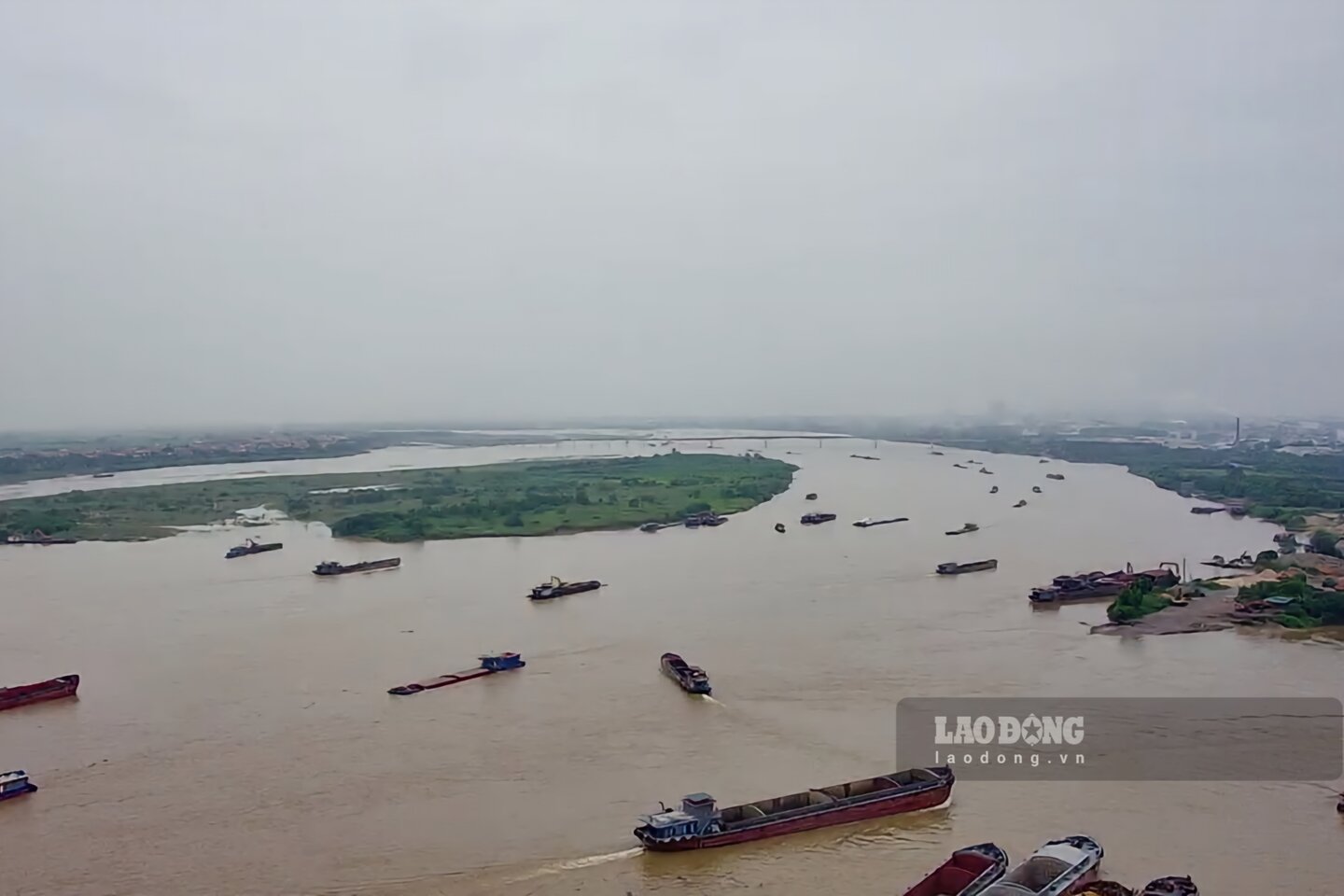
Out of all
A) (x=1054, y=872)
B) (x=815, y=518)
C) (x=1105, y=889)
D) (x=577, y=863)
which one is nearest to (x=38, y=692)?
(x=577, y=863)

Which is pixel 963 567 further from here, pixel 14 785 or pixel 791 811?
pixel 14 785

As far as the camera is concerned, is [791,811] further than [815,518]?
No

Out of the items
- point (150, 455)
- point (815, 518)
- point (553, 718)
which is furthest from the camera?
point (150, 455)

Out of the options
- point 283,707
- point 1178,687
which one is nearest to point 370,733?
point 283,707

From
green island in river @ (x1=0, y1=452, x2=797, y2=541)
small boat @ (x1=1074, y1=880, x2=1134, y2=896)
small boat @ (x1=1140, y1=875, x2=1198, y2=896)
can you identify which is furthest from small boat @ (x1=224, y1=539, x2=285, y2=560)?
Answer: small boat @ (x1=1140, y1=875, x2=1198, y2=896)

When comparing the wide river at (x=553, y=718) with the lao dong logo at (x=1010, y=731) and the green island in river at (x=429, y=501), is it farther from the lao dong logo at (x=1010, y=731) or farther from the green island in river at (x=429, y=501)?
the green island in river at (x=429, y=501)

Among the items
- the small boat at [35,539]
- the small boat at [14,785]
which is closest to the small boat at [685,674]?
the small boat at [14,785]

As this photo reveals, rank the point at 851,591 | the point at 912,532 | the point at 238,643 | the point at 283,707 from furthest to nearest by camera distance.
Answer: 1. the point at 912,532
2. the point at 851,591
3. the point at 238,643
4. the point at 283,707

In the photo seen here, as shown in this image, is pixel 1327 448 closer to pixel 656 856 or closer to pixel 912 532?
pixel 912 532
